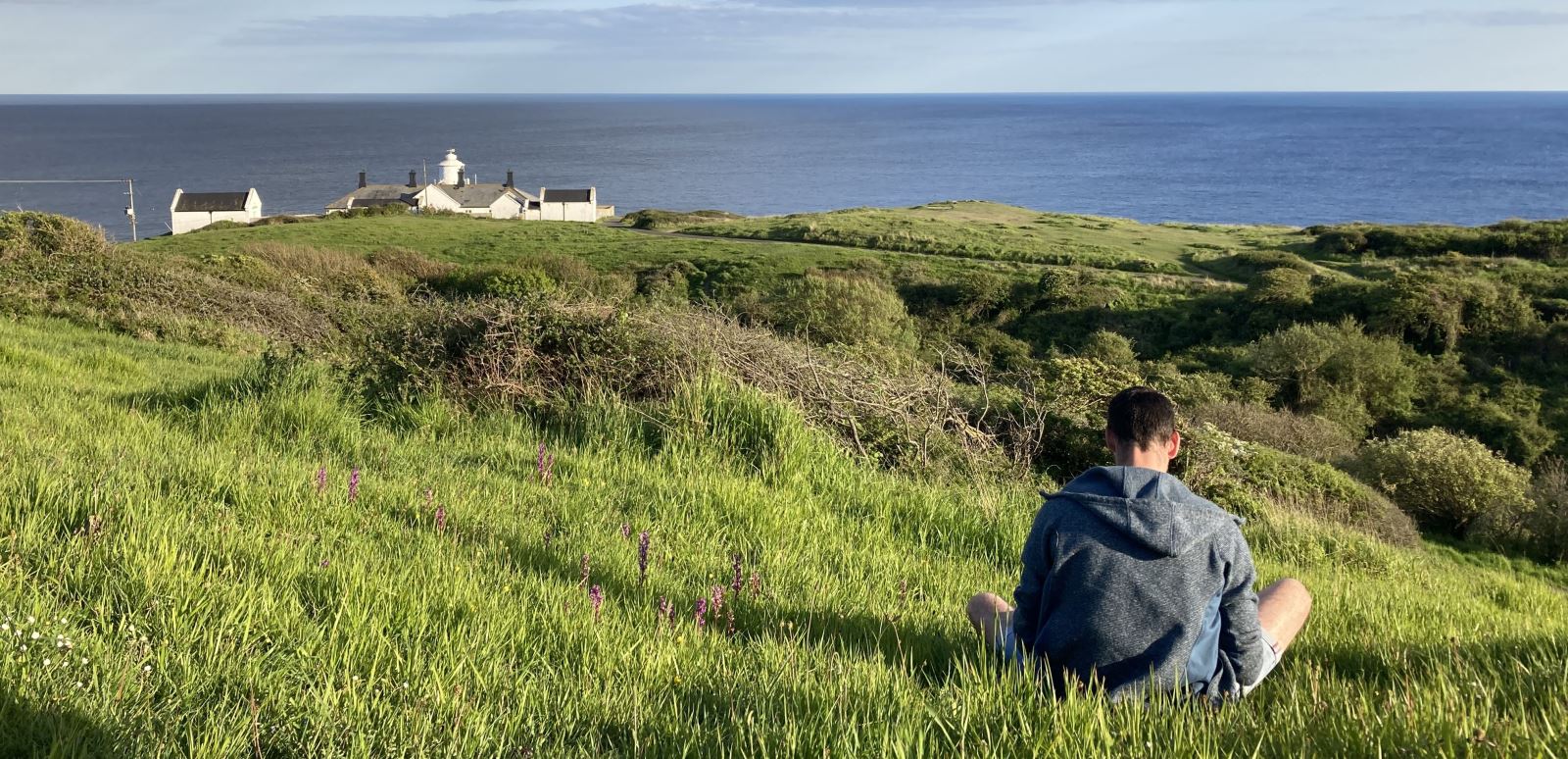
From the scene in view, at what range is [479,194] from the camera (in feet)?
294

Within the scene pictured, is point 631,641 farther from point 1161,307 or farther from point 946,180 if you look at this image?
point 946,180

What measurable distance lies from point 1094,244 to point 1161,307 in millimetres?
18029

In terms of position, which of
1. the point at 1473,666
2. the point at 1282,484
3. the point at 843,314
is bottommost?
the point at 1282,484

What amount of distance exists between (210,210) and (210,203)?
→ 0.79m

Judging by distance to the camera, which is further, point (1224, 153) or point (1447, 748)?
point (1224, 153)

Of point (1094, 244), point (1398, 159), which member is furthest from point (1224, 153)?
point (1094, 244)

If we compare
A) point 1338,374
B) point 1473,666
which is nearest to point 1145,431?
point 1473,666

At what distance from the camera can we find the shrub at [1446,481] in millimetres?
18953

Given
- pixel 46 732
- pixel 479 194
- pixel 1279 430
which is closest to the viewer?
pixel 46 732

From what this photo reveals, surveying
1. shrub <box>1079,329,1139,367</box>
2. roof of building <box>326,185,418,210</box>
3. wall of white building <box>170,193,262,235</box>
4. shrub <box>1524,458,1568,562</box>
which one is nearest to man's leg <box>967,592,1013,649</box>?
Answer: shrub <box>1524,458,1568,562</box>

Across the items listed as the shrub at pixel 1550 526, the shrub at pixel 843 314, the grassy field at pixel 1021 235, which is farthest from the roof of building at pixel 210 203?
the shrub at pixel 1550 526

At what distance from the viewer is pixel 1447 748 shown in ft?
7.53

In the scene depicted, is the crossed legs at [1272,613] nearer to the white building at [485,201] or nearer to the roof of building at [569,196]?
the white building at [485,201]

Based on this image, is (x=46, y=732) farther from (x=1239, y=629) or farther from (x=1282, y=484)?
(x=1282, y=484)
